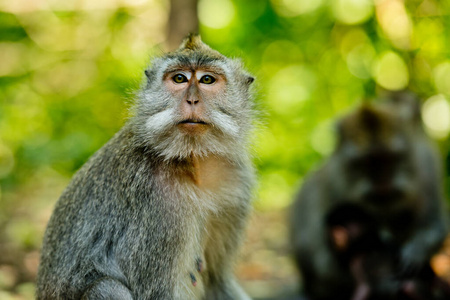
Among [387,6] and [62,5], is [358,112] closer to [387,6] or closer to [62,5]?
[387,6]

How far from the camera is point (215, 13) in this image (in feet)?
33.4

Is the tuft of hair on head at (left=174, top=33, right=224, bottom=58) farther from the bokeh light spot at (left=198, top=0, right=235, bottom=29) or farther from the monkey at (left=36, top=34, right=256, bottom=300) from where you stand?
the bokeh light spot at (left=198, top=0, right=235, bottom=29)

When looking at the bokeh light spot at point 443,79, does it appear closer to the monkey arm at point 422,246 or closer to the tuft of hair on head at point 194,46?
the monkey arm at point 422,246

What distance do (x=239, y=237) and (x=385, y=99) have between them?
3704 mm

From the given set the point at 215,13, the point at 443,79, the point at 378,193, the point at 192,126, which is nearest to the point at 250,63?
the point at 215,13

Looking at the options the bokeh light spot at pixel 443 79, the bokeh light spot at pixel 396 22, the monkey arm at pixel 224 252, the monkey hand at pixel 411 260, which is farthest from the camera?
the bokeh light spot at pixel 396 22

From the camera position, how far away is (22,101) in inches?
364

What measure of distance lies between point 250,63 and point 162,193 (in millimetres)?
5078

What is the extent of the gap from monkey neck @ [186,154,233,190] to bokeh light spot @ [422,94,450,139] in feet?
19.8

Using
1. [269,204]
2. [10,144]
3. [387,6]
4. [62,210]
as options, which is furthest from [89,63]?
[62,210]

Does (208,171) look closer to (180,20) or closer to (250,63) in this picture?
(180,20)

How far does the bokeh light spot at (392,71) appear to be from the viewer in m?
9.54

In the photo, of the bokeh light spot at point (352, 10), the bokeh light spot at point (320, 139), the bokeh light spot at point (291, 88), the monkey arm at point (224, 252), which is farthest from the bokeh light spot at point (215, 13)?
the monkey arm at point (224, 252)

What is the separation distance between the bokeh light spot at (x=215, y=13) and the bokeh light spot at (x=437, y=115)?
147 inches
